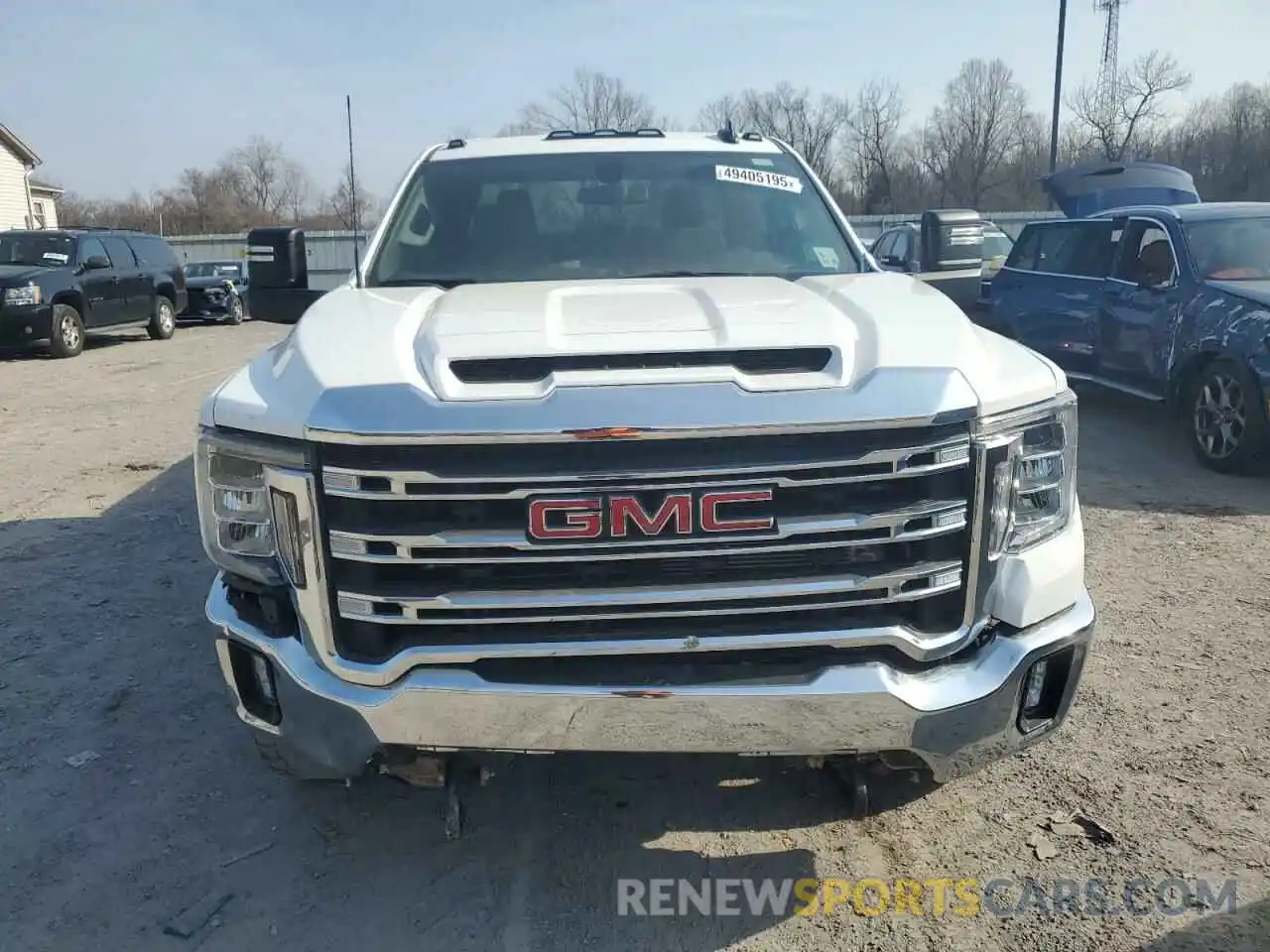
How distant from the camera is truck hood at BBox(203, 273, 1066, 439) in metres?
2.13

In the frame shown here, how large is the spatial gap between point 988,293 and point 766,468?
8574mm

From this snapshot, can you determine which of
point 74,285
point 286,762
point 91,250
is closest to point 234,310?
point 91,250

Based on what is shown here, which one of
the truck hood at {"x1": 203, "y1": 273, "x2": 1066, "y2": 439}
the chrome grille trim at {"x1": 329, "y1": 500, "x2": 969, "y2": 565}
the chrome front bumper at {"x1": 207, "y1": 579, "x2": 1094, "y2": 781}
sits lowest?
the chrome front bumper at {"x1": 207, "y1": 579, "x2": 1094, "y2": 781}

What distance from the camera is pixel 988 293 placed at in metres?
9.89

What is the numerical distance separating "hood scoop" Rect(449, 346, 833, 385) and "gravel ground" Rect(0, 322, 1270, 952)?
941 mm

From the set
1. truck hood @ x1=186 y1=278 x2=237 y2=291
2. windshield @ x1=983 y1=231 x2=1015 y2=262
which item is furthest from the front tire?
truck hood @ x1=186 y1=278 x2=237 y2=291

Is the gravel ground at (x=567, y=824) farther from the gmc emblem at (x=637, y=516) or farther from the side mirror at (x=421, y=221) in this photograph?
the side mirror at (x=421, y=221)

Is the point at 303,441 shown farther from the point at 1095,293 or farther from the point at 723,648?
the point at 1095,293

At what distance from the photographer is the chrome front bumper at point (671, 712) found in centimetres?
219

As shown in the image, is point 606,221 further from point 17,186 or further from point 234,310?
point 17,186

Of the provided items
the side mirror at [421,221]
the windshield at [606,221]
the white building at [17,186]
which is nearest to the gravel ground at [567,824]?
the windshield at [606,221]

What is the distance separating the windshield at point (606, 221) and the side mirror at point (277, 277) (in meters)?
0.40

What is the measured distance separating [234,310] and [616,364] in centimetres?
2150

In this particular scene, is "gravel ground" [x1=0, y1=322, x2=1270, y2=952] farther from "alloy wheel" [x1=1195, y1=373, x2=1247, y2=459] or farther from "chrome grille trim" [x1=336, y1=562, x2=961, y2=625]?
"alloy wheel" [x1=1195, y1=373, x2=1247, y2=459]
